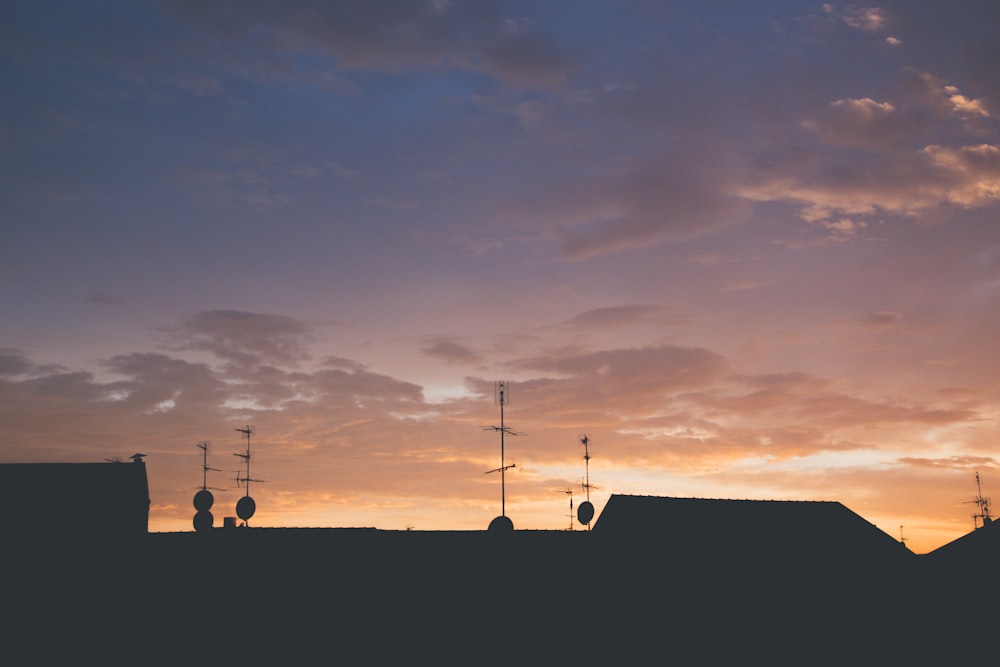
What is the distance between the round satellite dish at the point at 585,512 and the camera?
188 ft

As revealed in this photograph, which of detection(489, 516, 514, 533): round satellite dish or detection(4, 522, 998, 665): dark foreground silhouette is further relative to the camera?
detection(489, 516, 514, 533): round satellite dish

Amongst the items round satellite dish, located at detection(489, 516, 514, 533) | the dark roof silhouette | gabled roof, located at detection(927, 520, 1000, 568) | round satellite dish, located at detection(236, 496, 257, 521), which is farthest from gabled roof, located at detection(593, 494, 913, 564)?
the dark roof silhouette

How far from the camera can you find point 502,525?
2056 inches

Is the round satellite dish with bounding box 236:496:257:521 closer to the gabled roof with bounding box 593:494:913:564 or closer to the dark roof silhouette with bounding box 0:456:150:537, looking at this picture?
the dark roof silhouette with bounding box 0:456:150:537

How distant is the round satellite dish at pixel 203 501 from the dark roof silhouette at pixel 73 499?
287cm

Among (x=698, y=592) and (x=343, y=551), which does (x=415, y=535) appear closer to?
(x=343, y=551)

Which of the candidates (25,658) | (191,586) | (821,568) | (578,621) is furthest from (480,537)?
(25,658)

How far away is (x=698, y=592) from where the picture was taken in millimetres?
45938

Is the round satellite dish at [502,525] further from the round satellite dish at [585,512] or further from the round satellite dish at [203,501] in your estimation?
the round satellite dish at [203,501]

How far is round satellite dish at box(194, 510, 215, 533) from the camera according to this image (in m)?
51.4

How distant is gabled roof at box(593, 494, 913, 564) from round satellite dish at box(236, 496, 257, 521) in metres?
18.4

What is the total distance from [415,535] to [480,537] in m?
3.21

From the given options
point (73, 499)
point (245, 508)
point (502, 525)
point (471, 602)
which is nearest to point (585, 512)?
point (502, 525)

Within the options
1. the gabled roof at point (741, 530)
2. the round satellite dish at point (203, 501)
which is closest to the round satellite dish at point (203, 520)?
the round satellite dish at point (203, 501)
